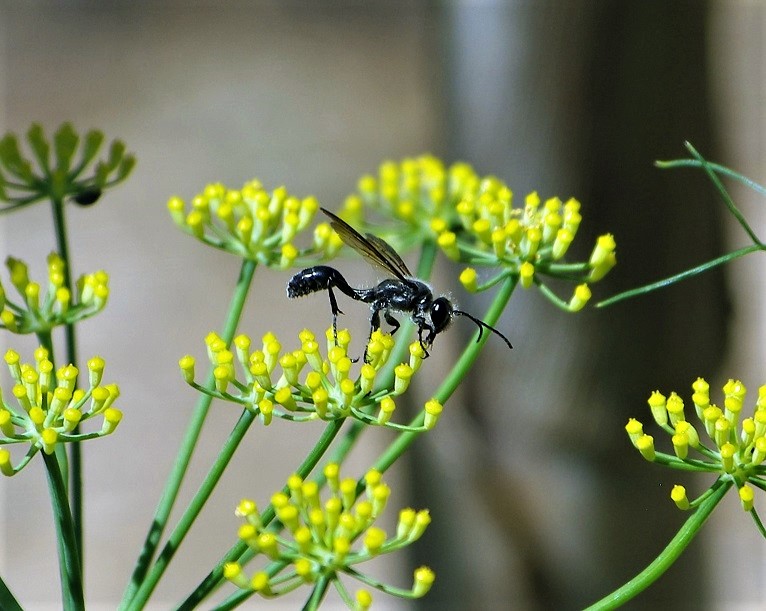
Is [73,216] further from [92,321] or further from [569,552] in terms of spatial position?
[569,552]

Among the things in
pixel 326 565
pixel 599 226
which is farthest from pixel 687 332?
pixel 326 565

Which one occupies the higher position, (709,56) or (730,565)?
(709,56)

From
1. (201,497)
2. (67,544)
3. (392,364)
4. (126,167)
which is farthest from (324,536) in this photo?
(126,167)

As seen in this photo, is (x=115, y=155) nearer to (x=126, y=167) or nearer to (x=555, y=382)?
(x=126, y=167)

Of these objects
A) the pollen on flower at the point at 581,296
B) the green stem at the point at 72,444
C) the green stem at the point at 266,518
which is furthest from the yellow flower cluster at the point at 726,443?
the green stem at the point at 72,444

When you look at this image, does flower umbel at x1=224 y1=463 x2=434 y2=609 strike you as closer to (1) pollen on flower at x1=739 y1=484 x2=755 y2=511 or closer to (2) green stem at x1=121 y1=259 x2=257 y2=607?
(2) green stem at x1=121 y1=259 x2=257 y2=607

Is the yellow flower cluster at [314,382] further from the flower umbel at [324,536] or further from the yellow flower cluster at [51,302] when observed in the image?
the yellow flower cluster at [51,302]

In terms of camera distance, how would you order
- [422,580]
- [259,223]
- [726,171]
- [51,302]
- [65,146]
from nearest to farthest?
[422,580] < [726,171] < [51,302] < [259,223] < [65,146]
